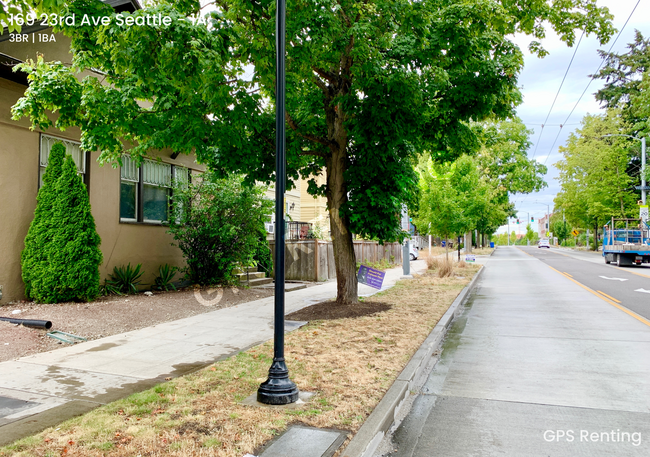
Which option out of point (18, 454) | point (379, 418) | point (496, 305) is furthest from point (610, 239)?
point (18, 454)

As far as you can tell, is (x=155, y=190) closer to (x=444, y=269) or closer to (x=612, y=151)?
(x=444, y=269)

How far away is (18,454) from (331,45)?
6.73m

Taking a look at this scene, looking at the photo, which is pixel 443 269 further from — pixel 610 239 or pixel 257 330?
pixel 610 239

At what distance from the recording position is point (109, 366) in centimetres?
576

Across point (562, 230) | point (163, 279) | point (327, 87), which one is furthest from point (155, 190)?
point (562, 230)

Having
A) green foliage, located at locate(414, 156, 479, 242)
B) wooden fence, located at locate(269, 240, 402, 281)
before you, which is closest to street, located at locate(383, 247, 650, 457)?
wooden fence, located at locate(269, 240, 402, 281)

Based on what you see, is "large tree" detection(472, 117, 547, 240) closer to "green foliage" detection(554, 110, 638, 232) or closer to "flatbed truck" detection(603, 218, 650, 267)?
"green foliage" detection(554, 110, 638, 232)

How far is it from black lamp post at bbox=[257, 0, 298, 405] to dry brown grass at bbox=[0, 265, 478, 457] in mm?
213

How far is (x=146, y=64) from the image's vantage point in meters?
5.88

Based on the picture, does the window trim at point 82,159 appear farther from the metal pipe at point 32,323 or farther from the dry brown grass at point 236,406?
the dry brown grass at point 236,406

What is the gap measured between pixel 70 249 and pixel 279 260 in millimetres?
6543

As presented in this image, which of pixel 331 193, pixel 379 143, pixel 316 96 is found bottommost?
pixel 331 193

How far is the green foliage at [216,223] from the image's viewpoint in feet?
40.4

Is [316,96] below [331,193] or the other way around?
the other way around
